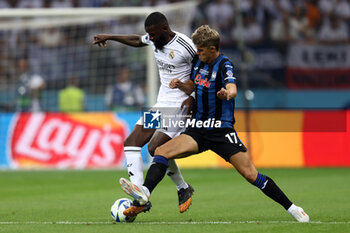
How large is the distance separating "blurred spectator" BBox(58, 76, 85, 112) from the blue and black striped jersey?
38.0 feet

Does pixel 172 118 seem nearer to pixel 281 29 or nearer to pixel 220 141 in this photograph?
pixel 220 141

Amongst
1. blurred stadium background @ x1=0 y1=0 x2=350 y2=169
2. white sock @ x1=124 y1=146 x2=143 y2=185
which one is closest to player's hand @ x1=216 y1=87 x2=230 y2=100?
white sock @ x1=124 y1=146 x2=143 y2=185

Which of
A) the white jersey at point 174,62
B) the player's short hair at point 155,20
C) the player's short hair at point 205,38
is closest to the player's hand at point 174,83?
the white jersey at point 174,62

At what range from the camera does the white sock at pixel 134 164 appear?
8375 millimetres

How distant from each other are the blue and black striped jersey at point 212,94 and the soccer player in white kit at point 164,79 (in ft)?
1.85

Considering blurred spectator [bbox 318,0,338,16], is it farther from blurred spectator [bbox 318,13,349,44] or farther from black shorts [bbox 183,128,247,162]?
black shorts [bbox 183,128,247,162]

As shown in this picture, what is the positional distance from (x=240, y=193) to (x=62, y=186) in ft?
11.4

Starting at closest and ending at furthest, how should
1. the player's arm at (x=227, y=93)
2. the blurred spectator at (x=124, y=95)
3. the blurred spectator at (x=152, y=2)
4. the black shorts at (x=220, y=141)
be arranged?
1. the player's arm at (x=227, y=93)
2. the black shorts at (x=220, y=141)
3. the blurred spectator at (x=124, y=95)
4. the blurred spectator at (x=152, y=2)

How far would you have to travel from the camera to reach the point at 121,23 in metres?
19.6

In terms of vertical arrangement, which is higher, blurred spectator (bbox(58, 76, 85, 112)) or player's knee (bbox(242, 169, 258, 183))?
player's knee (bbox(242, 169, 258, 183))

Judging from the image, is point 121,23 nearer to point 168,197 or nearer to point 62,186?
point 62,186

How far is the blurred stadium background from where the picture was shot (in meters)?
17.8

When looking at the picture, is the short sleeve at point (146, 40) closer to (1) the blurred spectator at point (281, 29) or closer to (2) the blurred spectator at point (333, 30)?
(1) the blurred spectator at point (281, 29)

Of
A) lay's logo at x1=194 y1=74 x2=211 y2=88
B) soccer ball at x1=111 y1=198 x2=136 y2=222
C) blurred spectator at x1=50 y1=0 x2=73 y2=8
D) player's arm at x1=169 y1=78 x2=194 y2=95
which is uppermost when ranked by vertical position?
blurred spectator at x1=50 y1=0 x2=73 y2=8
